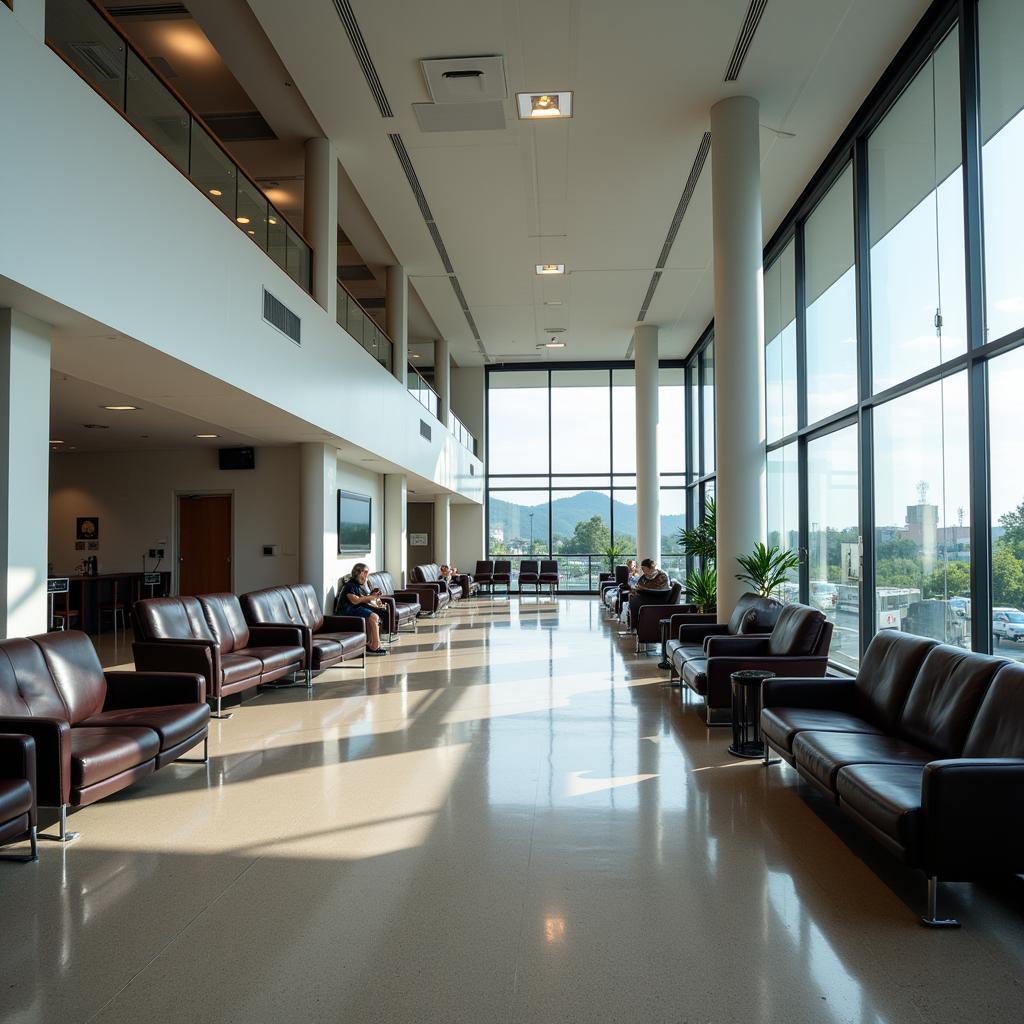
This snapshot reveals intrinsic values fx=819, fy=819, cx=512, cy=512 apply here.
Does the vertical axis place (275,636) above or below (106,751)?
above

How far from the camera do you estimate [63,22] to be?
177 inches

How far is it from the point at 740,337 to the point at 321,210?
15.3ft

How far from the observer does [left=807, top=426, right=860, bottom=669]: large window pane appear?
25.8 ft

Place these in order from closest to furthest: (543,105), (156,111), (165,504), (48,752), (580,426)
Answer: (48,752)
(156,111)
(543,105)
(165,504)
(580,426)

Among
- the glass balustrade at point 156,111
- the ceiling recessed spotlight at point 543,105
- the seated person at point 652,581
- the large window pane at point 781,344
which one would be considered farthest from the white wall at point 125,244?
the large window pane at point 781,344

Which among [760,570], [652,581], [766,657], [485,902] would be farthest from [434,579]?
[485,902]

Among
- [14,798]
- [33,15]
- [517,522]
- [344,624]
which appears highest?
[33,15]

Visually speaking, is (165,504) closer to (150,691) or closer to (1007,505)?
(150,691)

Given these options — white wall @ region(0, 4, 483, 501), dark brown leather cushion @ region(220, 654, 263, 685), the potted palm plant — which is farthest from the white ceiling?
dark brown leather cushion @ region(220, 654, 263, 685)

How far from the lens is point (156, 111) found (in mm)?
5500

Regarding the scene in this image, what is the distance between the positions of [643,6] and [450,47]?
5.41 ft

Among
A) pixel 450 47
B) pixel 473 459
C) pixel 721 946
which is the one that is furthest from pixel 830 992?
pixel 473 459

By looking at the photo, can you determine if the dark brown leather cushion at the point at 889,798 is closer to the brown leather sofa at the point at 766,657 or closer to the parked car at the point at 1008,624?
the parked car at the point at 1008,624

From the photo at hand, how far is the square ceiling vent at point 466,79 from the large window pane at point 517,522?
1375cm
